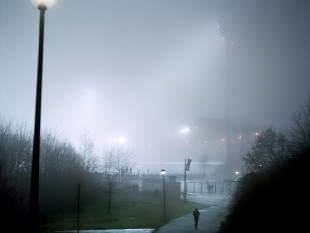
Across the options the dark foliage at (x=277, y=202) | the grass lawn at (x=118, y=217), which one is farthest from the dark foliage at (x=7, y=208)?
the dark foliage at (x=277, y=202)

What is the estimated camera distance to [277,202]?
925 centimetres

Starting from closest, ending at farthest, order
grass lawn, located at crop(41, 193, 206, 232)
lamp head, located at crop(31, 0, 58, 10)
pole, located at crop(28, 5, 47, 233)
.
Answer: pole, located at crop(28, 5, 47, 233) → lamp head, located at crop(31, 0, 58, 10) → grass lawn, located at crop(41, 193, 206, 232)

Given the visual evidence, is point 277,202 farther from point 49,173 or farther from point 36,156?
point 49,173

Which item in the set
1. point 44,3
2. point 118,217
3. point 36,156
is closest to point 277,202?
point 36,156

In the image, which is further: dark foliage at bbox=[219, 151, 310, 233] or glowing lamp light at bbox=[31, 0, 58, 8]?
dark foliage at bbox=[219, 151, 310, 233]

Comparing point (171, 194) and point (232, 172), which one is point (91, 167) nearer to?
point (171, 194)

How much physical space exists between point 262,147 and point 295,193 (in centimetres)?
2081

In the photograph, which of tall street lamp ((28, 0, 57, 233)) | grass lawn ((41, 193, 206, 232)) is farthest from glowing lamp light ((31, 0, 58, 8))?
grass lawn ((41, 193, 206, 232))

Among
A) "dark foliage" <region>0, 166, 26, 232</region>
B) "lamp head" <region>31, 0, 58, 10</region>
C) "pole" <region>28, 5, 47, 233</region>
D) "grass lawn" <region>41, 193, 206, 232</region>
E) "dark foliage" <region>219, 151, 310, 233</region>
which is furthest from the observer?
"grass lawn" <region>41, 193, 206, 232</region>

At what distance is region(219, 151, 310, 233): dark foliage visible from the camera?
8.20 meters

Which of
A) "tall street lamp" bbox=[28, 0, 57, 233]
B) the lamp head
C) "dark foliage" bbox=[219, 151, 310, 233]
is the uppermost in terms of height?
the lamp head

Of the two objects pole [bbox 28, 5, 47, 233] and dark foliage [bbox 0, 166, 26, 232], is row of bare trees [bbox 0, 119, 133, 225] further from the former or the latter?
pole [bbox 28, 5, 47, 233]

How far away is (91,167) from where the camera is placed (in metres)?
42.0

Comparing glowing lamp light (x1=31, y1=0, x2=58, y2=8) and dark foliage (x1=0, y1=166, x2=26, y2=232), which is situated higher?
A: glowing lamp light (x1=31, y1=0, x2=58, y2=8)
